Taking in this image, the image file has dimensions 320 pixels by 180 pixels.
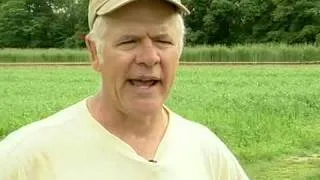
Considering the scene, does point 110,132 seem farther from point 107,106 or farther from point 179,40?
point 179,40

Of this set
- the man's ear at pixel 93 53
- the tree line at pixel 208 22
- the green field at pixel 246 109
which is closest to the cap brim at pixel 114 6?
the man's ear at pixel 93 53

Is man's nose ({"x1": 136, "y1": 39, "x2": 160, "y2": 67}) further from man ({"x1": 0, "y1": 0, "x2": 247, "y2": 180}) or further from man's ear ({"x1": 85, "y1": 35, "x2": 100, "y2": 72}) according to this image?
man's ear ({"x1": 85, "y1": 35, "x2": 100, "y2": 72})

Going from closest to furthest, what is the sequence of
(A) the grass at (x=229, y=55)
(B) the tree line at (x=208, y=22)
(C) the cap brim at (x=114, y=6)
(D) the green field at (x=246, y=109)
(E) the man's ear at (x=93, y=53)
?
(C) the cap brim at (x=114, y=6) → (E) the man's ear at (x=93, y=53) → (D) the green field at (x=246, y=109) → (A) the grass at (x=229, y=55) → (B) the tree line at (x=208, y=22)

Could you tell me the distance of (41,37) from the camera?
6500 cm

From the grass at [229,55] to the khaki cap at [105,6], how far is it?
41311mm

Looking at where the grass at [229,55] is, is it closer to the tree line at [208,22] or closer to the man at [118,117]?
the tree line at [208,22]

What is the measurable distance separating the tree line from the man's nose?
2072 inches

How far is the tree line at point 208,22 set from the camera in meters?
58.5

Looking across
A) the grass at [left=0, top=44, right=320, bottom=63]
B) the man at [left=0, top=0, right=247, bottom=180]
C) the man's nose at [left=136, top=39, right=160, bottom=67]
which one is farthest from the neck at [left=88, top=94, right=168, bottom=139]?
the grass at [left=0, top=44, right=320, bottom=63]

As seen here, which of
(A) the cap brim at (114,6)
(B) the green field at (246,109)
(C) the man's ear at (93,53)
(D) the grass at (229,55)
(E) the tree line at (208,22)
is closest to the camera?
(A) the cap brim at (114,6)

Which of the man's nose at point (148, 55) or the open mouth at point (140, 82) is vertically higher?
the man's nose at point (148, 55)

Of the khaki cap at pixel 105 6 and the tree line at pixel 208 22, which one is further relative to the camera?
the tree line at pixel 208 22

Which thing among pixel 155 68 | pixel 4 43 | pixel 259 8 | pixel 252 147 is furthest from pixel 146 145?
pixel 4 43

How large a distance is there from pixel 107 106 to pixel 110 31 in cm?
21
